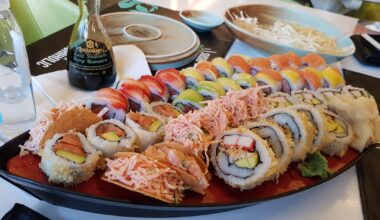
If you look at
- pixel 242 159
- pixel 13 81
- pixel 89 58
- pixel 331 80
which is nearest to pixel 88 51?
pixel 89 58

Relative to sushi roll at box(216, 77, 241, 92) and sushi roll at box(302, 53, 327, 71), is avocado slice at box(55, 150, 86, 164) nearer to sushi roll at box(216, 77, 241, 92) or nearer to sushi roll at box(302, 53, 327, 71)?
sushi roll at box(216, 77, 241, 92)

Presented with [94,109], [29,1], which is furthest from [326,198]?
[29,1]

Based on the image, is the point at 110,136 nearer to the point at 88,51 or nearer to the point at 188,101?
the point at 188,101

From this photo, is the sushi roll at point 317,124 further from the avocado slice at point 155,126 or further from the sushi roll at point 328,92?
the avocado slice at point 155,126

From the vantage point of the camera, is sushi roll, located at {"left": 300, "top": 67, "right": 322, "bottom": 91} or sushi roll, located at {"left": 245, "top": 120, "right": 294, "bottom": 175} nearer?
sushi roll, located at {"left": 245, "top": 120, "right": 294, "bottom": 175}

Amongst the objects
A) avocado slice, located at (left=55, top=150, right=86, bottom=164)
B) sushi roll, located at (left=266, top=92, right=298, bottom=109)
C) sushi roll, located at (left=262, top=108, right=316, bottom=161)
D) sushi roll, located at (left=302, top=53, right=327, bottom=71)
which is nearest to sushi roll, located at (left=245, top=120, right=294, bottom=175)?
sushi roll, located at (left=262, top=108, right=316, bottom=161)

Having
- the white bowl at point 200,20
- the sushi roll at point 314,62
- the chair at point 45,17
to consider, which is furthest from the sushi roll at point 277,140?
the chair at point 45,17

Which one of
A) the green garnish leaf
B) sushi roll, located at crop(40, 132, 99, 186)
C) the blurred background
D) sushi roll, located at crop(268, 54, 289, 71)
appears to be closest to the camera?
sushi roll, located at crop(40, 132, 99, 186)
